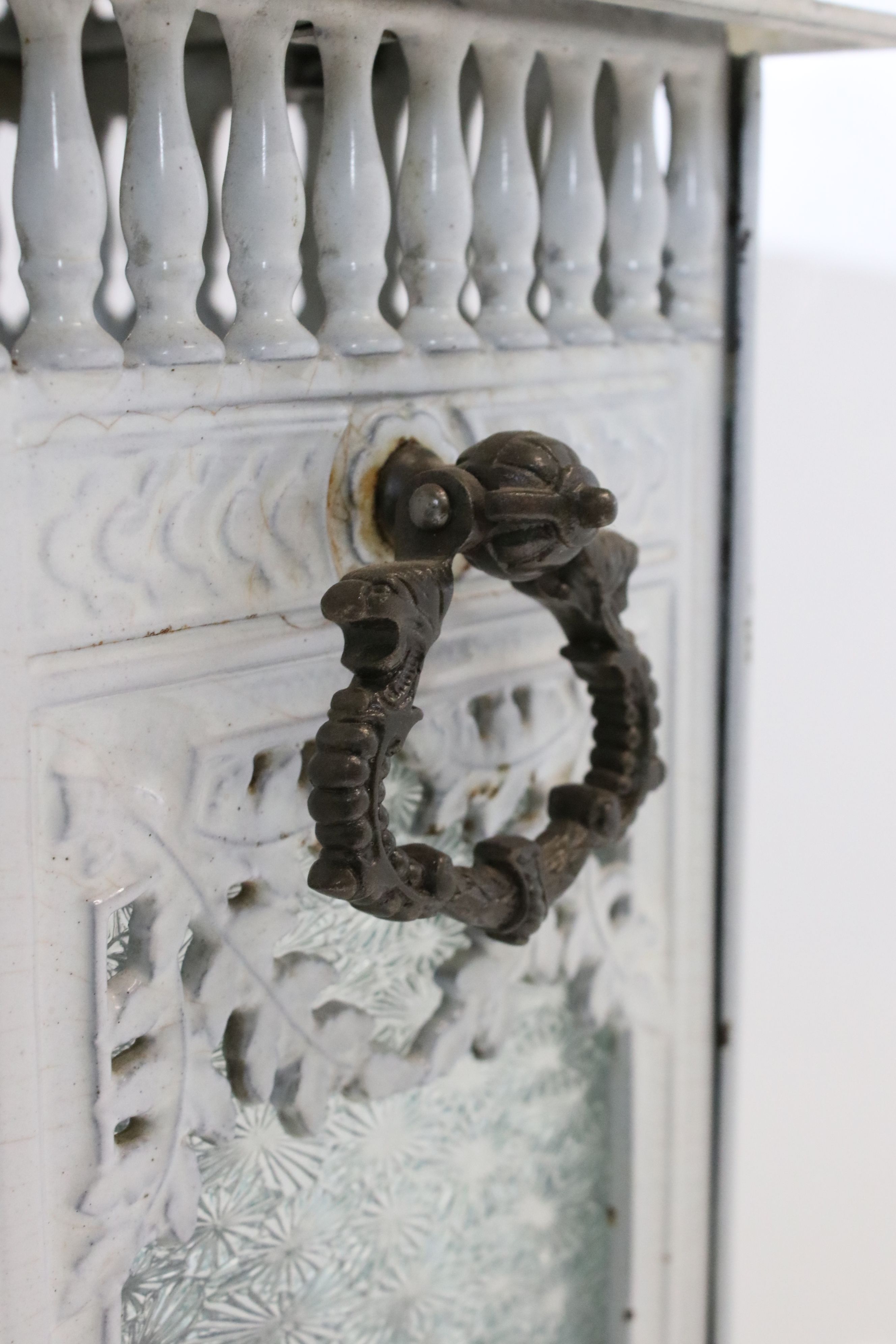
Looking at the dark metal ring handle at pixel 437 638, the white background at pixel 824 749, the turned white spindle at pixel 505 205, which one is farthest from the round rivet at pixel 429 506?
the white background at pixel 824 749

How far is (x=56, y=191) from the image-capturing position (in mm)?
436

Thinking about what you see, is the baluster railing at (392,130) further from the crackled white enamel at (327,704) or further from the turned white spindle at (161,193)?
the turned white spindle at (161,193)

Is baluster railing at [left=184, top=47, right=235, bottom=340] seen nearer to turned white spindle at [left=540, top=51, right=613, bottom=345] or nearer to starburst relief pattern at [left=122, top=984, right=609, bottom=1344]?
turned white spindle at [left=540, top=51, right=613, bottom=345]

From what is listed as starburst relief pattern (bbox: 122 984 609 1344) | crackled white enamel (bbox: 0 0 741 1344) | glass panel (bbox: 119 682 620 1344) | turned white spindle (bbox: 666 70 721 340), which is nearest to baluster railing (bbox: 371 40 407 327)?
crackled white enamel (bbox: 0 0 741 1344)

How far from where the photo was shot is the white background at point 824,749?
865 millimetres

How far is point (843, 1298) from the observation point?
37.5 inches

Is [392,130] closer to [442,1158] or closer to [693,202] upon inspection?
[693,202]

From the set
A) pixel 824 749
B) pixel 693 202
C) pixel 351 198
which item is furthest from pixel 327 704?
pixel 824 749

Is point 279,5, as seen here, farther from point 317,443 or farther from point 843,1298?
point 843,1298

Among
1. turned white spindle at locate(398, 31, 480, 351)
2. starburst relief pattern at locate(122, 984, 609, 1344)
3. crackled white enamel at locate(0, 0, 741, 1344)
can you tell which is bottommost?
starburst relief pattern at locate(122, 984, 609, 1344)

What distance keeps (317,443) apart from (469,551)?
0.06 m

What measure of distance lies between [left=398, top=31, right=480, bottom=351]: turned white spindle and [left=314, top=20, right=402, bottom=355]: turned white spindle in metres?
0.02

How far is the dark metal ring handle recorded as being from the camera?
1.51ft

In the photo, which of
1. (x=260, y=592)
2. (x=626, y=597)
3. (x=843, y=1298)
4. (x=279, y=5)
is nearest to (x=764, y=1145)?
(x=843, y=1298)
